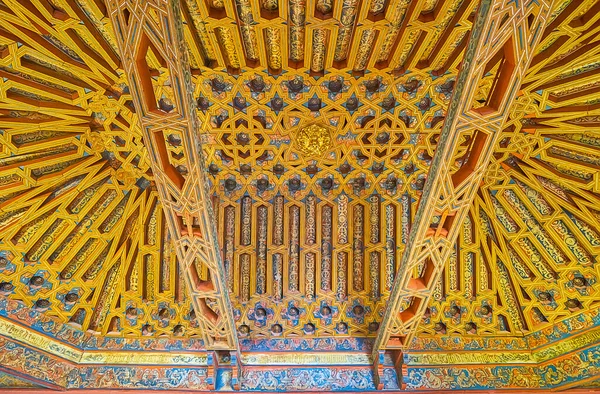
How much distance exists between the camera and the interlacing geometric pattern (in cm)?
412

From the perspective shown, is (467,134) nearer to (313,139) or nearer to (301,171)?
(313,139)

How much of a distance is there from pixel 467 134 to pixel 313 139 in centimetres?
180

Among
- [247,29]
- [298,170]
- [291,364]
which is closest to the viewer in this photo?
[247,29]

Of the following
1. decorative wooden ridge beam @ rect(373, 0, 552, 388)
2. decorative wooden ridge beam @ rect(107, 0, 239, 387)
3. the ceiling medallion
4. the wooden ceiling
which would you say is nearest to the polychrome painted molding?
the wooden ceiling

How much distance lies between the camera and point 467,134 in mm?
4129

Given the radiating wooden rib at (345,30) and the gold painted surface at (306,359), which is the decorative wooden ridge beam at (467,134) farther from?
the radiating wooden rib at (345,30)

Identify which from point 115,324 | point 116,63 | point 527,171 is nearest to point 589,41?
point 527,171

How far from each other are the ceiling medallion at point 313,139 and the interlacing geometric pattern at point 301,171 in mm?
18

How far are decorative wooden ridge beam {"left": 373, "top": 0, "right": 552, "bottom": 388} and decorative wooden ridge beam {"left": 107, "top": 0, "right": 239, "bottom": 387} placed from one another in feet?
5.57

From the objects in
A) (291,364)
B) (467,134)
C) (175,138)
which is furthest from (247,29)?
(291,364)

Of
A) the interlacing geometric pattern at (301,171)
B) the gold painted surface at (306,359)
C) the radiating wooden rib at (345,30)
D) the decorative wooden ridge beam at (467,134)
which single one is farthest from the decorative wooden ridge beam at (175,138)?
the decorative wooden ridge beam at (467,134)

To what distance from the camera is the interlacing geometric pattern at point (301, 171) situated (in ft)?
13.5

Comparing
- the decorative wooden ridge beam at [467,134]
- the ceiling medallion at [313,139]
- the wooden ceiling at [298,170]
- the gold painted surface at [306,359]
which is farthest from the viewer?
the gold painted surface at [306,359]

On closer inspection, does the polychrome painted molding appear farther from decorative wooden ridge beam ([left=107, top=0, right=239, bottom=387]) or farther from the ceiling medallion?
the ceiling medallion
